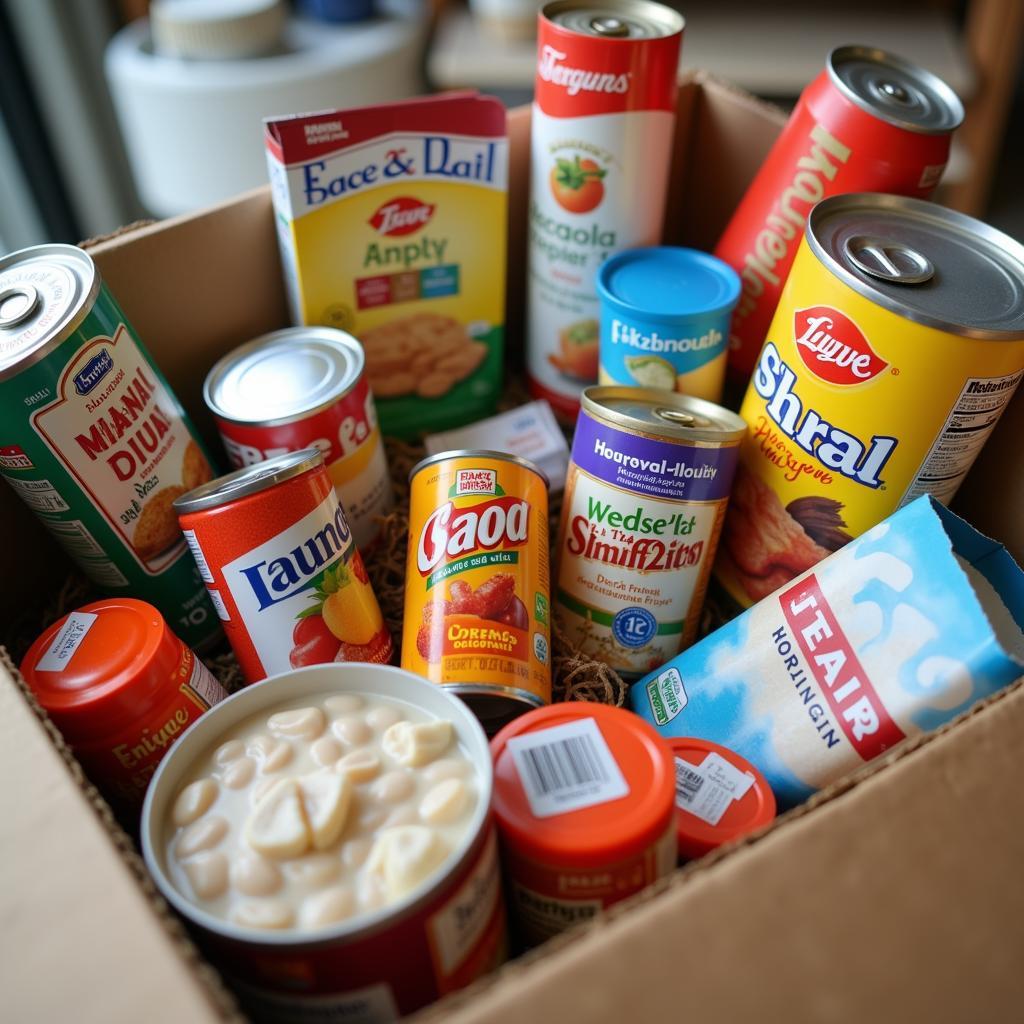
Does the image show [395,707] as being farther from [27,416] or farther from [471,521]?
[27,416]

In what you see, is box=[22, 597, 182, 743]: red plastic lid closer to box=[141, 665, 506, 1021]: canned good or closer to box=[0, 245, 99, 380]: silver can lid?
box=[141, 665, 506, 1021]: canned good

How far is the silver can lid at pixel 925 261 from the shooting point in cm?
77

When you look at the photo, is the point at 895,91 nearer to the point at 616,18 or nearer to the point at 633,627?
the point at 616,18

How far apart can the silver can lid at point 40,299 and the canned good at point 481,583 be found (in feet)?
1.14

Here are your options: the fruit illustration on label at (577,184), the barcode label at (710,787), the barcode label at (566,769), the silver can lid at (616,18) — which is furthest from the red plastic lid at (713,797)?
the silver can lid at (616,18)

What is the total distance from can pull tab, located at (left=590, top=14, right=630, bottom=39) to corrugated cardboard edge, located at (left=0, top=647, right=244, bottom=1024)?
906 mm

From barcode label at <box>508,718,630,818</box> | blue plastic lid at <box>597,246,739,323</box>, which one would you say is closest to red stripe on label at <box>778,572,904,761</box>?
barcode label at <box>508,718,630,818</box>

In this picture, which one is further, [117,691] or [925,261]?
[925,261]

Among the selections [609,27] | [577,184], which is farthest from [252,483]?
[609,27]

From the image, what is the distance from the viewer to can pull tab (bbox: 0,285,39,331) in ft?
2.64

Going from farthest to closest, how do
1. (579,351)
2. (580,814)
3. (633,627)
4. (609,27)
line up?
1. (579,351)
2. (609,27)
3. (633,627)
4. (580,814)

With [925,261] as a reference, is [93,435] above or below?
below

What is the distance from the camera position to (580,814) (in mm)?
626

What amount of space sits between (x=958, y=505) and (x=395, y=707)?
671 mm
